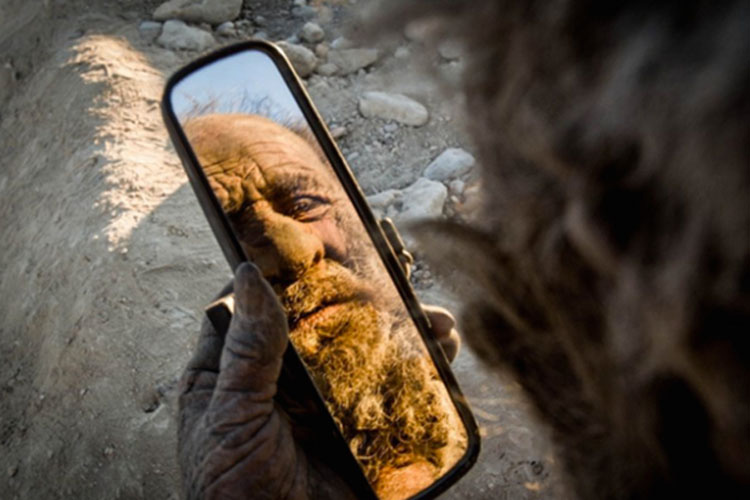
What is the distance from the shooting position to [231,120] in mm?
1410

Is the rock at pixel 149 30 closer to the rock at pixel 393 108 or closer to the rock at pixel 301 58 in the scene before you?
the rock at pixel 301 58

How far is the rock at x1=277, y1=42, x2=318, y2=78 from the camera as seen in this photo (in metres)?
4.33

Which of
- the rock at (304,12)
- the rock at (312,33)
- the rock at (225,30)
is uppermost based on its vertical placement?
the rock at (225,30)

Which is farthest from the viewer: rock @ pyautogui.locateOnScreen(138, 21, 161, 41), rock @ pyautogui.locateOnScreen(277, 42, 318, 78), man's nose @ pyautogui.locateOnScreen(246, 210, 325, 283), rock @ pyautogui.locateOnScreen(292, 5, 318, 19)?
rock @ pyautogui.locateOnScreen(292, 5, 318, 19)

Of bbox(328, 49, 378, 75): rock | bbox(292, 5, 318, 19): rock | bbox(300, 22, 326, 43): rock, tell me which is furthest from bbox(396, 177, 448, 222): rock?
bbox(292, 5, 318, 19): rock

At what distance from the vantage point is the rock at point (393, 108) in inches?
159

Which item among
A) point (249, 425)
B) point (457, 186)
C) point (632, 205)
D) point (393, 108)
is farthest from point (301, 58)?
point (632, 205)

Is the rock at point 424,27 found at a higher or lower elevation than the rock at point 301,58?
higher

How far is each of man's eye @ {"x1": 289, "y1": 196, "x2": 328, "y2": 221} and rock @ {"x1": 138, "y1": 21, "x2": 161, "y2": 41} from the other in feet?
12.1

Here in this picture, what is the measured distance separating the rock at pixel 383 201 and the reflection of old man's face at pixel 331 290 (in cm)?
210

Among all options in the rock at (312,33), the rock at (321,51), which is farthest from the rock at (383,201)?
the rock at (312,33)

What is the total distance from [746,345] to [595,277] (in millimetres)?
159

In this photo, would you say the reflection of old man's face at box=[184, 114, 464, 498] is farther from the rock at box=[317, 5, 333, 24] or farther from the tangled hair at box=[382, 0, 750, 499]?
the rock at box=[317, 5, 333, 24]

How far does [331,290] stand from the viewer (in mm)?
1433
